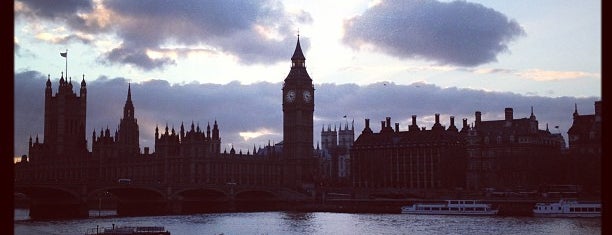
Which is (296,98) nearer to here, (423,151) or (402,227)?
(423,151)

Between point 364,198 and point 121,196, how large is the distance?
34099 millimetres

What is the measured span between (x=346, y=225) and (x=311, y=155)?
6613cm

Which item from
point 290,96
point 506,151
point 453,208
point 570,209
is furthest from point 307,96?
point 570,209

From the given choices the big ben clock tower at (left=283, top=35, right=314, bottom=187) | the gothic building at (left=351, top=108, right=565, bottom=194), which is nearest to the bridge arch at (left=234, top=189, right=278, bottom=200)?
the gothic building at (left=351, top=108, right=565, bottom=194)

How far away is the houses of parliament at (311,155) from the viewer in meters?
96.4

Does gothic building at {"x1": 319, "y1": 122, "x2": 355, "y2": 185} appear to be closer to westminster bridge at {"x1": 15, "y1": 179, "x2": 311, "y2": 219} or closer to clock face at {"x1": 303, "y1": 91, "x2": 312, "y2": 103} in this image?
clock face at {"x1": 303, "y1": 91, "x2": 312, "y2": 103}

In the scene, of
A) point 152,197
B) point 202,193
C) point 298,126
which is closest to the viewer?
point 152,197

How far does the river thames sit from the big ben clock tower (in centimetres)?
4956

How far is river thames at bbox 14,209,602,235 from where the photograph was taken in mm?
63875

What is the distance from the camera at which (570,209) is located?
76562mm

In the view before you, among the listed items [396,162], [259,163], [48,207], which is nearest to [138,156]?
[259,163]

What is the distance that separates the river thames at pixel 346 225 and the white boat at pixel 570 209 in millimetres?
1586

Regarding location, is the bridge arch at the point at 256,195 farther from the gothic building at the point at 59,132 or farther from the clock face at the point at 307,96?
the gothic building at the point at 59,132

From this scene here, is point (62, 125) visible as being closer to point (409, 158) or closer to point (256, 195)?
point (256, 195)
